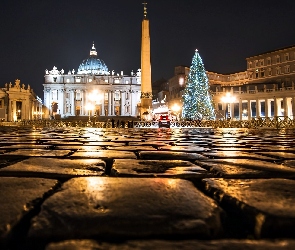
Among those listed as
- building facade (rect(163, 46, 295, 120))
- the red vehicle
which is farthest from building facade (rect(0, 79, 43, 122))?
Answer: the red vehicle

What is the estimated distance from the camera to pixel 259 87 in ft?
214

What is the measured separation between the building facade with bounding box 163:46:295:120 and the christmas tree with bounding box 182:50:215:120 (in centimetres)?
1011

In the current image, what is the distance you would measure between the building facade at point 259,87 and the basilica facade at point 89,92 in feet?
69.8

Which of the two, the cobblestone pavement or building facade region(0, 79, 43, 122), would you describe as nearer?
the cobblestone pavement

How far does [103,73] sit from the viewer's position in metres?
110

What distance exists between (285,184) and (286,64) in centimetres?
7154

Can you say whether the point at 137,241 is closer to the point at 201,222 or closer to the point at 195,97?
the point at 201,222

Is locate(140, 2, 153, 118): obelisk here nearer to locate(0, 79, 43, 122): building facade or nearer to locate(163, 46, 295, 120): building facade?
locate(163, 46, 295, 120): building facade

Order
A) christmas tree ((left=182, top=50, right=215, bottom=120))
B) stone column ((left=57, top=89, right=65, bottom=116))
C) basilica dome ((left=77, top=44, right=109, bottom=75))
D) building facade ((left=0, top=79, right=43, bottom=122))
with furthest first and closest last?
1. basilica dome ((left=77, top=44, right=109, bottom=75))
2. stone column ((left=57, top=89, right=65, bottom=116))
3. building facade ((left=0, top=79, right=43, bottom=122))
4. christmas tree ((left=182, top=50, right=215, bottom=120))

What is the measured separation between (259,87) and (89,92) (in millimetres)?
54373

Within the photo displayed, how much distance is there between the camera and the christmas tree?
4057 centimetres

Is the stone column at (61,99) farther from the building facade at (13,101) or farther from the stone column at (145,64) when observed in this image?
the stone column at (145,64)

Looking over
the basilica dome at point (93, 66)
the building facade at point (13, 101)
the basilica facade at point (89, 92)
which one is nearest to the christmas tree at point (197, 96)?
the building facade at point (13, 101)

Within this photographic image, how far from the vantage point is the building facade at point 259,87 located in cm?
5925
